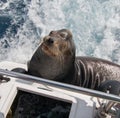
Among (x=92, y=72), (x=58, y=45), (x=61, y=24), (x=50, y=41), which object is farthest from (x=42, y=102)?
(x=61, y=24)

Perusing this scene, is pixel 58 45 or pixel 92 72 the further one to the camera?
pixel 92 72

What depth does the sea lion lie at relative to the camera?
676cm

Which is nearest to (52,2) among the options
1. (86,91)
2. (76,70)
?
(76,70)

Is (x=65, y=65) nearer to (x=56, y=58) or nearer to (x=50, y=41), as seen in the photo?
(x=56, y=58)

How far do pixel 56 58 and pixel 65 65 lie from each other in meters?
0.33

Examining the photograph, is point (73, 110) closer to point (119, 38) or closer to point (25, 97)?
point (25, 97)

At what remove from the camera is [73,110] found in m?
4.48

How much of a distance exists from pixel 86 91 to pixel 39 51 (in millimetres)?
3247

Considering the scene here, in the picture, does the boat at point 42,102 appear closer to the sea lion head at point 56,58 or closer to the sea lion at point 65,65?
the sea lion at point 65,65

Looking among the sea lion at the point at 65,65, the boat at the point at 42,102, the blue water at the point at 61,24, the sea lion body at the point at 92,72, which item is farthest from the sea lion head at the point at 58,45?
the blue water at the point at 61,24

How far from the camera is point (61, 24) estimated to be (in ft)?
40.1

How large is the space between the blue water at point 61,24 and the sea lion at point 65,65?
293cm

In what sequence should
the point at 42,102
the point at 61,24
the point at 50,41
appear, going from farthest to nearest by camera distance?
the point at 61,24 < the point at 50,41 < the point at 42,102

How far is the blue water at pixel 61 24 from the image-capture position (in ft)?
35.6
